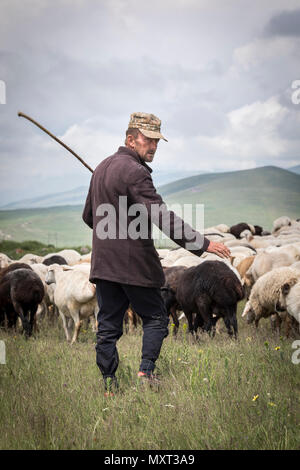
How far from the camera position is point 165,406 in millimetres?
3592

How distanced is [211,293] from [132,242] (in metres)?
3.34

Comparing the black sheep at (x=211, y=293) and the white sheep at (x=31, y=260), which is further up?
the white sheep at (x=31, y=260)

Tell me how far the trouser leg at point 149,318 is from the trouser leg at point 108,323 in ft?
0.50

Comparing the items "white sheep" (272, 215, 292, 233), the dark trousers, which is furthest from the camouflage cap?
"white sheep" (272, 215, 292, 233)

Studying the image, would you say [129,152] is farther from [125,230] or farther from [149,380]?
[149,380]

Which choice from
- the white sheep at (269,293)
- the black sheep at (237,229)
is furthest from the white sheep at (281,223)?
the white sheep at (269,293)

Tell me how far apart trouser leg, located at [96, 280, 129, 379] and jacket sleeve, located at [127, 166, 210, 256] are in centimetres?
69

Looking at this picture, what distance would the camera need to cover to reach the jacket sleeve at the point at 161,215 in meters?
3.84

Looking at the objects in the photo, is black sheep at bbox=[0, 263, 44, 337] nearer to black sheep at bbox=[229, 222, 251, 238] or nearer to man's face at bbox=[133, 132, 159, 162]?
man's face at bbox=[133, 132, 159, 162]

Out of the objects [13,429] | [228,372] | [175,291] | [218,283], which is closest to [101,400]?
[13,429]

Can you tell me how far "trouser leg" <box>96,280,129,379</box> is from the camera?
13.5 ft

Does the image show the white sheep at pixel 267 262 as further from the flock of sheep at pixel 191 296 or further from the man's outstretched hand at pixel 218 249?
the man's outstretched hand at pixel 218 249

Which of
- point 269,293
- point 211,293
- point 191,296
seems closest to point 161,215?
point 211,293

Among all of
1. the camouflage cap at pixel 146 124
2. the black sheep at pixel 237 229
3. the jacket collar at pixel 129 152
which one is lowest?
the jacket collar at pixel 129 152
